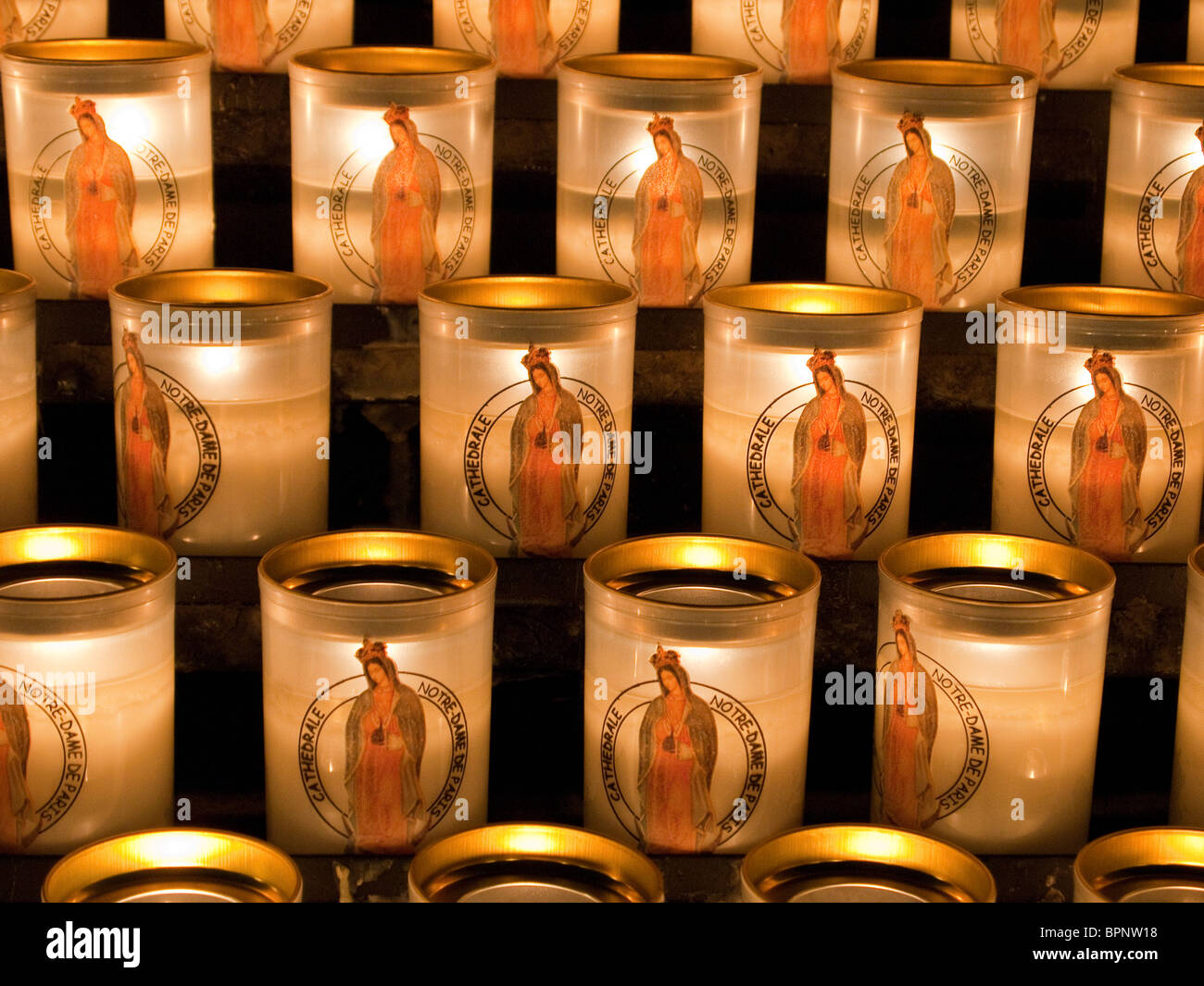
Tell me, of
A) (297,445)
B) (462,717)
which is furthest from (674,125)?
(462,717)

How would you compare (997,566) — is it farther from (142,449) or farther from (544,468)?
(142,449)

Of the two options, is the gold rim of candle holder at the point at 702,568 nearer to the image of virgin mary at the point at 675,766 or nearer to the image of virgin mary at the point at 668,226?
the image of virgin mary at the point at 675,766

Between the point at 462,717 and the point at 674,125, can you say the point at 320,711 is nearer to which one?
the point at 462,717

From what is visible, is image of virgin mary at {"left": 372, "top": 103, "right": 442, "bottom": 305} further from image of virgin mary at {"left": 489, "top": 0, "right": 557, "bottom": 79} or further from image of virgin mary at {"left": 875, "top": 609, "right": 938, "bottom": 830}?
image of virgin mary at {"left": 875, "top": 609, "right": 938, "bottom": 830}

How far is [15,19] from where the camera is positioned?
4.49 ft

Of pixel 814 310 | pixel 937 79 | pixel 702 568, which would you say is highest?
pixel 937 79

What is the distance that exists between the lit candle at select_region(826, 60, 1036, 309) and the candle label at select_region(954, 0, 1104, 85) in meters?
0.10

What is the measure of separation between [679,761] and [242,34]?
0.70 metres

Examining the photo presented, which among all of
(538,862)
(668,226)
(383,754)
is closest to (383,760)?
(383,754)

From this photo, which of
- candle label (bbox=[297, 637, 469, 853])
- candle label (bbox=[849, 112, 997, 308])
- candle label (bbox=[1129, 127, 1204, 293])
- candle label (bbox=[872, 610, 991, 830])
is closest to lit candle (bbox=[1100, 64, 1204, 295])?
candle label (bbox=[1129, 127, 1204, 293])

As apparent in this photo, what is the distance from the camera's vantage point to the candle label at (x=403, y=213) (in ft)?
4.00

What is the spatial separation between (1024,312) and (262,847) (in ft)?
2.01

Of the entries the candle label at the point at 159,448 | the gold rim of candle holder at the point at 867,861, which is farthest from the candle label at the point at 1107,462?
the candle label at the point at 159,448

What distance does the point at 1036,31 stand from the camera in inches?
54.3
